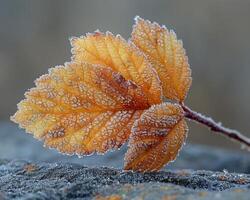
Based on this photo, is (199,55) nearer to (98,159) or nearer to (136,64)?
(98,159)

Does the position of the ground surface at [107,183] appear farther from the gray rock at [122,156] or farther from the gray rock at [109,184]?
the gray rock at [122,156]

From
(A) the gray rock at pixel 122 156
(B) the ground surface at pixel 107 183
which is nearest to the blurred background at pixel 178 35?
(A) the gray rock at pixel 122 156

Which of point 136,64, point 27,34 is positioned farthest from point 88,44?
point 27,34

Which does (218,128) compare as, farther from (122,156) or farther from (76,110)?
(122,156)

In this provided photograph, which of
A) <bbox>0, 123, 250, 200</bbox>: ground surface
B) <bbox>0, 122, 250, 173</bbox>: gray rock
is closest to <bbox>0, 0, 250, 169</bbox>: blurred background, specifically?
<bbox>0, 122, 250, 173</bbox>: gray rock

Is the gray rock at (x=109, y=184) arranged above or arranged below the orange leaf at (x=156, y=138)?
below

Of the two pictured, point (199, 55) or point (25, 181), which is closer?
point (25, 181)

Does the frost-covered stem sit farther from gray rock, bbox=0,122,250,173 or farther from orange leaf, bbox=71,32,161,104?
gray rock, bbox=0,122,250,173
